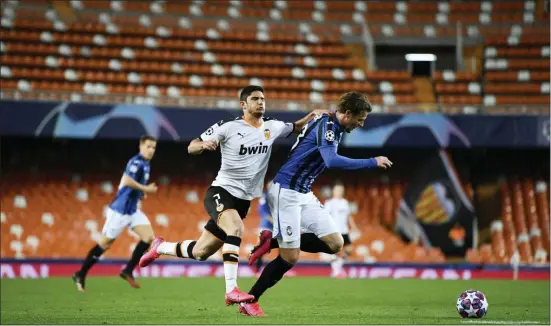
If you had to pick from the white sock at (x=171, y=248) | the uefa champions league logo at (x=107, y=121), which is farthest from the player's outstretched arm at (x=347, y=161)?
the uefa champions league logo at (x=107, y=121)

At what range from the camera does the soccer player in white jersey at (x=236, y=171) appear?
358 inches

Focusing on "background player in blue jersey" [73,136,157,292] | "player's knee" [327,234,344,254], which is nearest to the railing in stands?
"background player in blue jersey" [73,136,157,292]

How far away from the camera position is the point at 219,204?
9.17m

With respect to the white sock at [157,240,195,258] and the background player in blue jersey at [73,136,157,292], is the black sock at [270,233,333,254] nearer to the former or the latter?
the white sock at [157,240,195,258]

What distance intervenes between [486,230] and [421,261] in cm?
274

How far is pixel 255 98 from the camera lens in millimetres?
9203

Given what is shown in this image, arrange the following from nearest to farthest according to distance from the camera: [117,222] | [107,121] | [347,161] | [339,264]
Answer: [347,161]
[117,222]
[339,264]
[107,121]

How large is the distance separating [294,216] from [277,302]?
274cm

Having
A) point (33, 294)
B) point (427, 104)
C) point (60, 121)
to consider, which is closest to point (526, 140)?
point (427, 104)

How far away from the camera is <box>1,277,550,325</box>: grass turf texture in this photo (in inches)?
343

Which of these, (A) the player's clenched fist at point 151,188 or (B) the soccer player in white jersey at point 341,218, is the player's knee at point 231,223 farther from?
(B) the soccer player in white jersey at point 341,218

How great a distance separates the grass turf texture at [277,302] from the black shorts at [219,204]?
85 cm

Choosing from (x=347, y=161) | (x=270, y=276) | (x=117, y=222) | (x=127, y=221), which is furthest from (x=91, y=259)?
(x=347, y=161)

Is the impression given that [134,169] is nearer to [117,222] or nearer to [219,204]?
[117,222]
